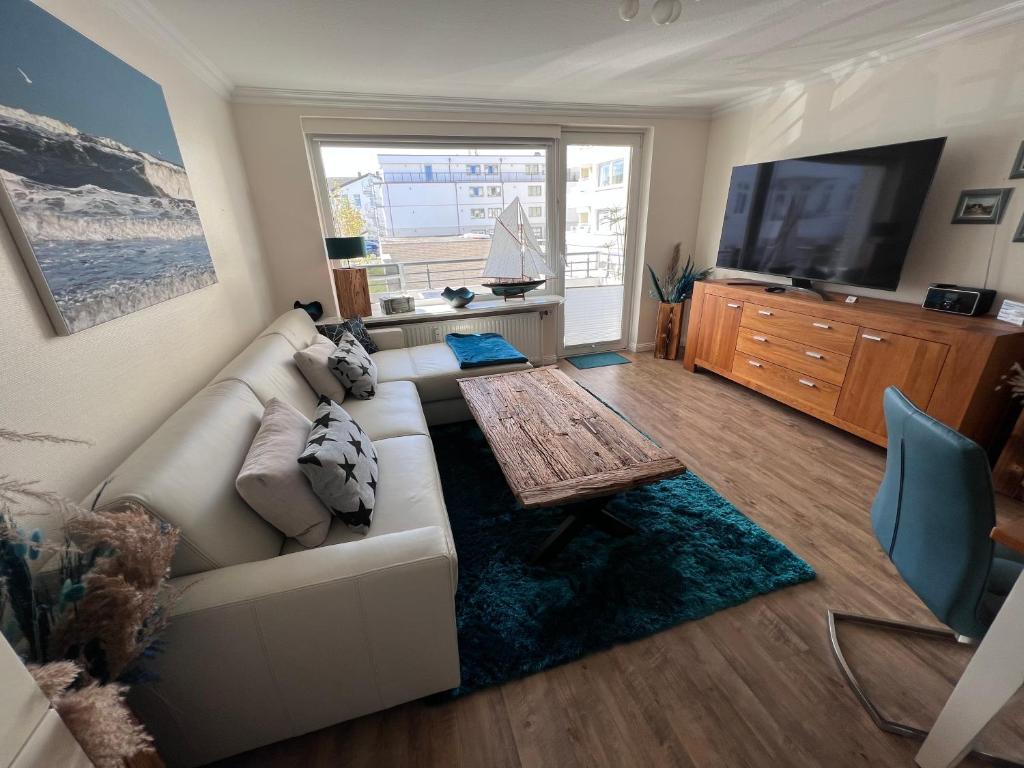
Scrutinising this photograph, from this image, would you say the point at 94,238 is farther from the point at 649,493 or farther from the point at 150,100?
the point at 649,493

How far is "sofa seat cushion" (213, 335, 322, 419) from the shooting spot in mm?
1800

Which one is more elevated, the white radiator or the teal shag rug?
the white radiator

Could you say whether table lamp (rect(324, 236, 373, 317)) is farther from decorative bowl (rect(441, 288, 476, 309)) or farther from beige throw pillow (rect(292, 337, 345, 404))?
beige throw pillow (rect(292, 337, 345, 404))

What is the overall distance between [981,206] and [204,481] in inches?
148

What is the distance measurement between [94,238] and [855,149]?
389cm

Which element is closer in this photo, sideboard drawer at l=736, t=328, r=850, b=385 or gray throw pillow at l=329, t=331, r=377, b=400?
gray throw pillow at l=329, t=331, r=377, b=400

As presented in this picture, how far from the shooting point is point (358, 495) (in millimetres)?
1374

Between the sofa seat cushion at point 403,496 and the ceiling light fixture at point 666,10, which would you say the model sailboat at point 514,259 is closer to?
the ceiling light fixture at point 666,10

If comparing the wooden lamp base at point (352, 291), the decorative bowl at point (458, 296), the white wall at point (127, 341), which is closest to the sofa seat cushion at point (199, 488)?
the white wall at point (127, 341)

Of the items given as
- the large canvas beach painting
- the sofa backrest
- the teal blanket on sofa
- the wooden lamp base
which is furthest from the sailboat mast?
the sofa backrest

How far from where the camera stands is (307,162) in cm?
308

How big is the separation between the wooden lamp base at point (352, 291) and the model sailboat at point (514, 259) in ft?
3.46

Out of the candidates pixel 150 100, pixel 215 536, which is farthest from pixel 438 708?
pixel 150 100

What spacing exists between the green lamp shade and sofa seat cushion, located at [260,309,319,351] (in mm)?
485
